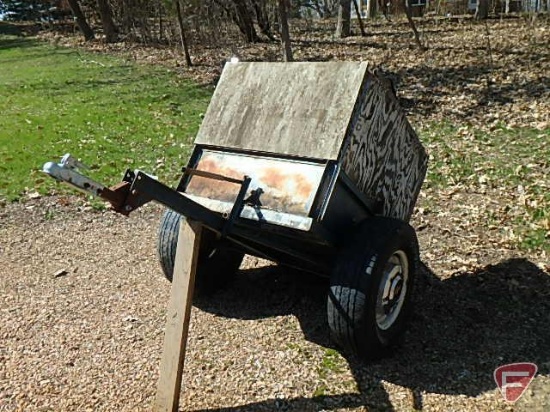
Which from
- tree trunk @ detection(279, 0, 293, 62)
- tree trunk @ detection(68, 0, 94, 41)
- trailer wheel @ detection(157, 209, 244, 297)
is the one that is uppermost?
trailer wheel @ detection(157, 209, 244, 297)

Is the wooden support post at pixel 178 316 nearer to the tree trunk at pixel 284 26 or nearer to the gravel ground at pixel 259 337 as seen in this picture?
the gravel ground at pixel 259 337

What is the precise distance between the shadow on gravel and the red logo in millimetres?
46

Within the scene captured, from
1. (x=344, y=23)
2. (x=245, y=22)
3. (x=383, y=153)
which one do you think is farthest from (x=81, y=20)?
(x=383, y=153)

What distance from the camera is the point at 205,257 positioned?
4695 mm

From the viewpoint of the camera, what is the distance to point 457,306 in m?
4.67

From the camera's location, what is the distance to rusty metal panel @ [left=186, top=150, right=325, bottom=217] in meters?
3.65

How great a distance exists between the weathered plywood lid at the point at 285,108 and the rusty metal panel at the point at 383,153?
0.36 feet

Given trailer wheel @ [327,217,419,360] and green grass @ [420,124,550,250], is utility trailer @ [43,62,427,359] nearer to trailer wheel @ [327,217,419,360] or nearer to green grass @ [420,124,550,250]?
trailer wheel @ [327,217,419,360]

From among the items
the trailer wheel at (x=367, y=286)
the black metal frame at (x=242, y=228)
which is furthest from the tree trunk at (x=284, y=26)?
the trailer wheel at (x=367, y=286)

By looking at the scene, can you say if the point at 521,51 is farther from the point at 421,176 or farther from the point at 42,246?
the point at 42,246

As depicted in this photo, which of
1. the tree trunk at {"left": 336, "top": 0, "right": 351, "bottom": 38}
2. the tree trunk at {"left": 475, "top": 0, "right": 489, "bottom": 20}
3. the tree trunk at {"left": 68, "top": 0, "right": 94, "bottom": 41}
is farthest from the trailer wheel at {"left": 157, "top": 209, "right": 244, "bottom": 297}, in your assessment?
the tree trunk at {"left": 68, "top": 0, "right": 94, "bottom": 41}

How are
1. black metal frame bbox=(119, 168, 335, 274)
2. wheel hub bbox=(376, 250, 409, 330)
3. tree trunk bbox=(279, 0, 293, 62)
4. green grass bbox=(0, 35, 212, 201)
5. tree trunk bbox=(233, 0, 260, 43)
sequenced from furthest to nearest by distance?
tree trunk bbox=(233, 0, 260, 43)
tree trunk bbox=(279, 0, 293, 62)
green grass bbox=(0, 35, 212, 201)
wheel hub bbox=(376, 250, 409, 330)
black metal frame bbox=(119, 168, 335, 274)

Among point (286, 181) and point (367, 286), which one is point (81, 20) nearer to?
point (286, 181)

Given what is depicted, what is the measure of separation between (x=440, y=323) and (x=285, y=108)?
6.25 feet
